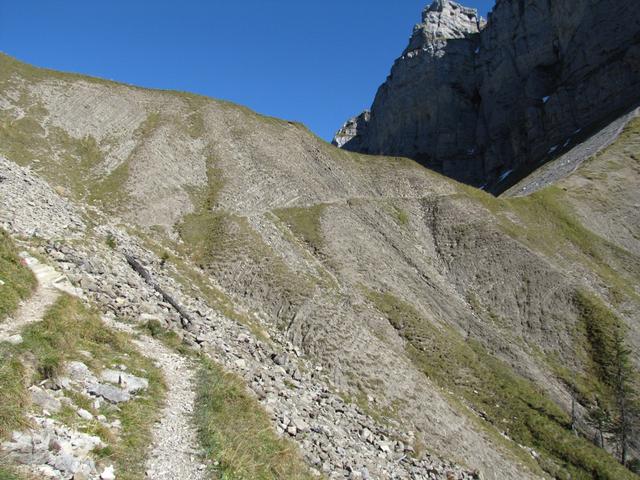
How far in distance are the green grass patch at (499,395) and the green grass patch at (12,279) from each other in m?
25.4

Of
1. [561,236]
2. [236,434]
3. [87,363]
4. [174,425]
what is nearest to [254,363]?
[236,434]

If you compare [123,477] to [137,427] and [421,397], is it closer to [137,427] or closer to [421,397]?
[137,427]

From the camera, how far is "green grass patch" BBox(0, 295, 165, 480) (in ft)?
31.0

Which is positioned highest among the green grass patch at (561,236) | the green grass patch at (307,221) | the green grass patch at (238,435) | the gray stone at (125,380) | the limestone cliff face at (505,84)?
the limestone cliff face at (505,84)

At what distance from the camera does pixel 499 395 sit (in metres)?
33.2

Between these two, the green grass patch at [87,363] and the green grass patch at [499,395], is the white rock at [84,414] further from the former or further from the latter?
the green grass patch at [499,395]

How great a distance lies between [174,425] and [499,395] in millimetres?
27923

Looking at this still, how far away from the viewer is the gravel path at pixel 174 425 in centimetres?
1011

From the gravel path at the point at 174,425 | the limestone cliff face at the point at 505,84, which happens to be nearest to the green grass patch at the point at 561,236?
the gravel path at the point at 174,425

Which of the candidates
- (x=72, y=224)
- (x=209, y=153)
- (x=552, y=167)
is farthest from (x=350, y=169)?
(x=552, y=167)

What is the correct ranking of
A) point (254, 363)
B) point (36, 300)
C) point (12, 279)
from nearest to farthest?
point (36, 300) → point (12, 279) → point (254, 363)

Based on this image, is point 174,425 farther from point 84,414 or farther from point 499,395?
point 499,395

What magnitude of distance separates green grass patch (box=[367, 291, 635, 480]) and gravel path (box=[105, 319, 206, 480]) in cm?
2100

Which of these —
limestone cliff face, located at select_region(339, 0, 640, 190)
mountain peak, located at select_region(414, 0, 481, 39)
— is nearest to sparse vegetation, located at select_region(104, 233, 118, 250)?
limestone cliff face, located at select_region(339, 0, 640, 190)
